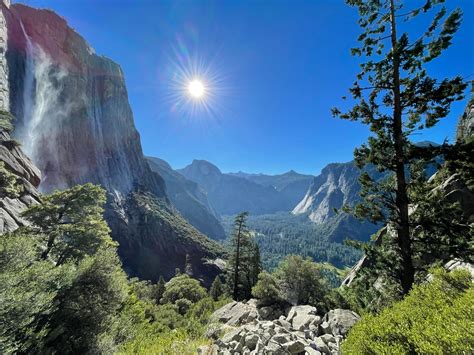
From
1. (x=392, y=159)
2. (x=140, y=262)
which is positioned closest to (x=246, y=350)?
(x=392, y=159)

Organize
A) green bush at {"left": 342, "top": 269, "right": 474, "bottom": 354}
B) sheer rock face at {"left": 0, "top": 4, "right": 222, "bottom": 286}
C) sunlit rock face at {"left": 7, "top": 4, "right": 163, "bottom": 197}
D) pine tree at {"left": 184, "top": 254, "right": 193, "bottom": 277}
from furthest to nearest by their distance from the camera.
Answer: pine tree at {"left": 184, "top": 254, "right": 193, "bottom": 277} → sunlit rock face at {"left": 7, "top": 4, "right": 163, "bottom": 197} → sheer rock face at {"left": 0, "top": 4, "right": 222, "bottom": 286} → green bush at {"left": 342, "top": 269, "right": 474, "bottom": 354}

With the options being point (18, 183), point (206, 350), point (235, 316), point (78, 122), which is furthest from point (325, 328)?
point (78, 122)

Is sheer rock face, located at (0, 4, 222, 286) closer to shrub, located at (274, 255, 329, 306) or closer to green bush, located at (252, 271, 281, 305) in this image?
green bush, located at (252, 271, 281, 305)

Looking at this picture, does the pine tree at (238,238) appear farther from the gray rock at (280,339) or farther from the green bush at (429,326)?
the green bush at (429,326)

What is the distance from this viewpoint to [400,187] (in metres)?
9.89

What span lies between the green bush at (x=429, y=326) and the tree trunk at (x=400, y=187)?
3.08 metres

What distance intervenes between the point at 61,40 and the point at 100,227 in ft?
399

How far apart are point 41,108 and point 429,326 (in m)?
104

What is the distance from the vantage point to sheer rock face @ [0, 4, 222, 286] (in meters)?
A: 69.3

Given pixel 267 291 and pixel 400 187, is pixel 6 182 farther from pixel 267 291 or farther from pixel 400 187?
pixel 400 187

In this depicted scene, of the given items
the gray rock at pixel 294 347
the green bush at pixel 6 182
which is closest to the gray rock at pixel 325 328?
the gray rock at pixel 294 347

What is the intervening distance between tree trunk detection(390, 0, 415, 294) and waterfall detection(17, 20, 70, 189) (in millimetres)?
86653

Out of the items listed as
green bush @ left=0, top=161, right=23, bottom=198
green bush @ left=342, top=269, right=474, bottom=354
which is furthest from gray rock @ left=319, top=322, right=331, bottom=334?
green bush @ left=0, top=161, right=23, bottom=198

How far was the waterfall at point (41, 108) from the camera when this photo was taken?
66938 millimetres
